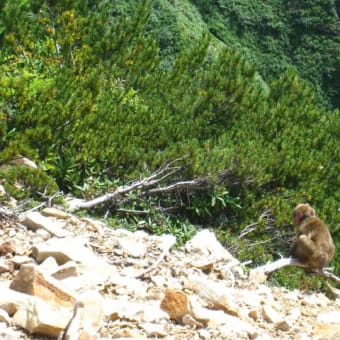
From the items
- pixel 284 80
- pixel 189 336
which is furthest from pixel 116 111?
pixel 189 336

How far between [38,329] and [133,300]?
39.3 inches

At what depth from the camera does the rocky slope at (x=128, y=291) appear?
13.5 feet

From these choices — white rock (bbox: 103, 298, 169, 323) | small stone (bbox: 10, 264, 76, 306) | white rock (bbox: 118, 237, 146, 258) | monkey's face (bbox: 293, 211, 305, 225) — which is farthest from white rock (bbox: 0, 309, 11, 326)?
monkey's face (bbox: 293, 211, 305, 225)

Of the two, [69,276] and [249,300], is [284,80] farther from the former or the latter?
[69,276]

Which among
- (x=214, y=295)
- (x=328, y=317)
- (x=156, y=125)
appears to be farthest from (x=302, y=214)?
(x=214, y=295)

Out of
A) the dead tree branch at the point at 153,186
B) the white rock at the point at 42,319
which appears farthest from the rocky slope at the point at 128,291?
the dead tree branch at the point at 153,186

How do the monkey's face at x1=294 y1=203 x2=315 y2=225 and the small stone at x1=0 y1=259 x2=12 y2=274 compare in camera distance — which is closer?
the small stone at x1=0 y1=259 x2=12 y2=274

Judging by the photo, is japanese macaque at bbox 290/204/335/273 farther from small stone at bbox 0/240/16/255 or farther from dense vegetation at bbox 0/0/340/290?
small stone at bbox 0/240/16/255

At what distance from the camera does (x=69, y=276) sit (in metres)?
4.86

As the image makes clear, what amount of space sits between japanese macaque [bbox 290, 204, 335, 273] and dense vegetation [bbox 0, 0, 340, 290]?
117cm

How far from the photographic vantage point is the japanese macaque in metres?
8.02

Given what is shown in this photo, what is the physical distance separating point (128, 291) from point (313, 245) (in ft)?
11.6

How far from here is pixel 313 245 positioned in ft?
26.3

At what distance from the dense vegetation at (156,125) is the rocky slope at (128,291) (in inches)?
62.5
